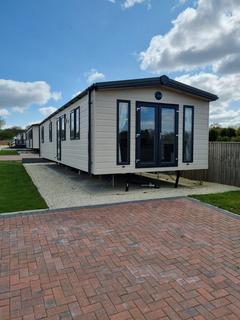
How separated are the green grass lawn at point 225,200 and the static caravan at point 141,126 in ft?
6.23

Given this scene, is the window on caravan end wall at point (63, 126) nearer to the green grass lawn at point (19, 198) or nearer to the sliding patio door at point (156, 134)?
the green grass lawn at point (19, 198)

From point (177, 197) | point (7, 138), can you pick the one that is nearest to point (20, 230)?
point (177, 197)

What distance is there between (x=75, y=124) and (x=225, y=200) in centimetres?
582

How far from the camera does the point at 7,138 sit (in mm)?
75938

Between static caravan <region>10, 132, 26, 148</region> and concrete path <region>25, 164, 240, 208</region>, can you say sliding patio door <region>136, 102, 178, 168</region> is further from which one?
static caravan <region>10, 132, 26, 148</region>

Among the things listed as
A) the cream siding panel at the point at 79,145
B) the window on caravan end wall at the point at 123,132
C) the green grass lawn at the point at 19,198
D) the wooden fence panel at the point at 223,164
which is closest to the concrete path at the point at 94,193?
the green grass lawn at the point at 19,198

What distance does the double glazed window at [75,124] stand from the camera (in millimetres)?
9367

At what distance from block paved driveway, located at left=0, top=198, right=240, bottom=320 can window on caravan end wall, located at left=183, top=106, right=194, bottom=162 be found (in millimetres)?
3957

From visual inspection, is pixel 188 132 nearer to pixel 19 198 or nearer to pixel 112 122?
pixel 112 122

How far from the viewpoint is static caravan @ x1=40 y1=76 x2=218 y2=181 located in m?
7.62

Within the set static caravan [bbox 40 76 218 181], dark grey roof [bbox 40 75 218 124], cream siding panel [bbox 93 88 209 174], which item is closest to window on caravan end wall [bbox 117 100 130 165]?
static caravan [bbox 40 76 218 181]

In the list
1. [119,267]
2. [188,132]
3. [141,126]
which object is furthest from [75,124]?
[119,267]

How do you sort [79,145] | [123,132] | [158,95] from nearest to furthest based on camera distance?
[123,132] < [158,95] < [79,145]

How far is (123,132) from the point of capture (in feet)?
25.8
